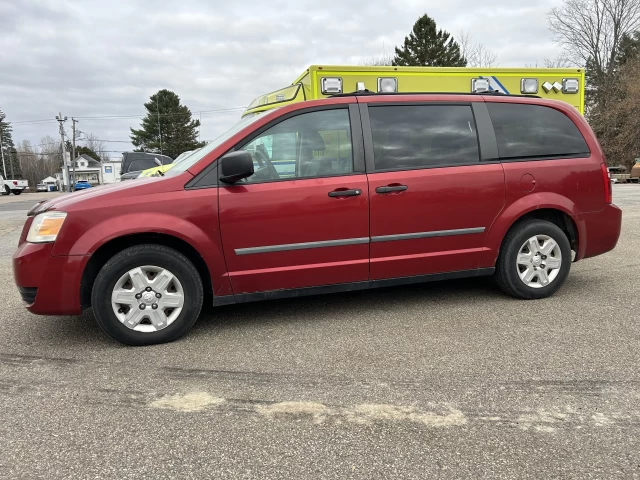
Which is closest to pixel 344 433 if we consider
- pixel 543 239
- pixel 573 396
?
pixel 573 396

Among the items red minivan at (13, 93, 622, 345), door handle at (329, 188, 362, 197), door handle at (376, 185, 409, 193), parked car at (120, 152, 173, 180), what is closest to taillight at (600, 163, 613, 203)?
red minivan at (13, 93, 622, 345)

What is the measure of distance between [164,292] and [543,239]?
322 centimetres

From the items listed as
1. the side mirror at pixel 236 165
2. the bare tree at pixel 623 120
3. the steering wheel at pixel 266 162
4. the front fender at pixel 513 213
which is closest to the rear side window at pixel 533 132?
the front fender at pixel 513 213

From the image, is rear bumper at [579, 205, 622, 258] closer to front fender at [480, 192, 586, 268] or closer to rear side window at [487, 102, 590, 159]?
front fender at [480, 192, 586, 268]

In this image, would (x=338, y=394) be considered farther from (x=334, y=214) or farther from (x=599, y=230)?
(x=599, y=230)

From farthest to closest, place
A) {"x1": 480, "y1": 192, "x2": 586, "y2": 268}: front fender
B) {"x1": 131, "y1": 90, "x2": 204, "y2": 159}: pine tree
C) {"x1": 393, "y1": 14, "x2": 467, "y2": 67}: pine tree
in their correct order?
{"x1": 131, "y1": 90, "x2": 204, "y2": 159}: pine tree, {"x1": 393, "y1": 14, "x2": 467, "y2": 67}: pine tree, {"x1": 480, "y1": 192, "x2": 586, "y2": 268}: front fender

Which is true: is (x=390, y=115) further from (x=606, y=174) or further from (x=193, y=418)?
(x=193, y=418)

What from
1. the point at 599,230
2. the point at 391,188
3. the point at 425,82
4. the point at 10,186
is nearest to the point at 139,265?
the point at 391,188

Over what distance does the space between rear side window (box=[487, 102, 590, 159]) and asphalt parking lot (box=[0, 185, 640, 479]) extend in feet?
4.38

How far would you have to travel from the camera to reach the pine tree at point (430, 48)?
41281mm

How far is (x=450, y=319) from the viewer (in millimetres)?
3852

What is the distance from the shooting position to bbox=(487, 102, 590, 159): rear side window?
4.18 metres

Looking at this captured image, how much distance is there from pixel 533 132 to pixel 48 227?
3982mm

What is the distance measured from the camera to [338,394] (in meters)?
2.64
